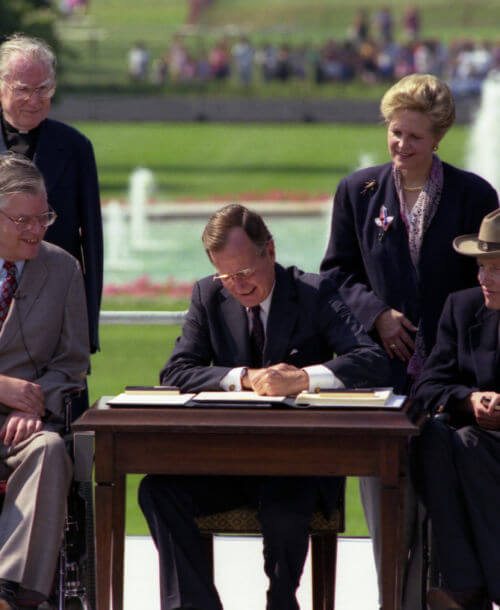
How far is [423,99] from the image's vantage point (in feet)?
13.4

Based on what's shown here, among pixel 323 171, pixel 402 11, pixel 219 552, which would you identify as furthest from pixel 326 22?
pixel 219 552

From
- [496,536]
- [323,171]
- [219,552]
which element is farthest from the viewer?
[323,171]

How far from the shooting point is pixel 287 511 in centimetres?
369

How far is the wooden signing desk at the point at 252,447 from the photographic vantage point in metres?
3.51

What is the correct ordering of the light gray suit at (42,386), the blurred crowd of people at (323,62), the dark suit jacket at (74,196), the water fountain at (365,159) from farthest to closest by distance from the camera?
the blurred crowd of people at (323,62)
the water fountain at (365,159)
the dark suit jacket at (74,196)
the light gray suit at (42,386)

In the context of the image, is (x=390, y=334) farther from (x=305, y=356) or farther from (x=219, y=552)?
(x=219, y=552)

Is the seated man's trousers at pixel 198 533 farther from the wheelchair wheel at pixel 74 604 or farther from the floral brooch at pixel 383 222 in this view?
the floral brooch at pixel 383 222

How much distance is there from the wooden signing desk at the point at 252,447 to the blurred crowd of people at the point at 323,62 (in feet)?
111

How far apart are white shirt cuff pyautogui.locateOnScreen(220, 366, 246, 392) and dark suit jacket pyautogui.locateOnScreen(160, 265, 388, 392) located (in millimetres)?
48

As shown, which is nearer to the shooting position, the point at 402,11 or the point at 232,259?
the point at 232,259

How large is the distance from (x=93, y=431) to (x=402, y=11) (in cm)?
4467

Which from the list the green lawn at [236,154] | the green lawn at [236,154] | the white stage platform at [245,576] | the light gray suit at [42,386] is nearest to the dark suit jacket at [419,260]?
the white stage platform at [245,576]

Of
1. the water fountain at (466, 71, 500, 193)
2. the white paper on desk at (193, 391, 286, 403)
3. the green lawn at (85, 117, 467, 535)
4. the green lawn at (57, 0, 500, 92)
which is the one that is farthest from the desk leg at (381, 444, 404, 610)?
the green lawn at (57, 0, 500, 92)

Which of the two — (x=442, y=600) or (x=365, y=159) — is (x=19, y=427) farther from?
(x=365, y=159)
